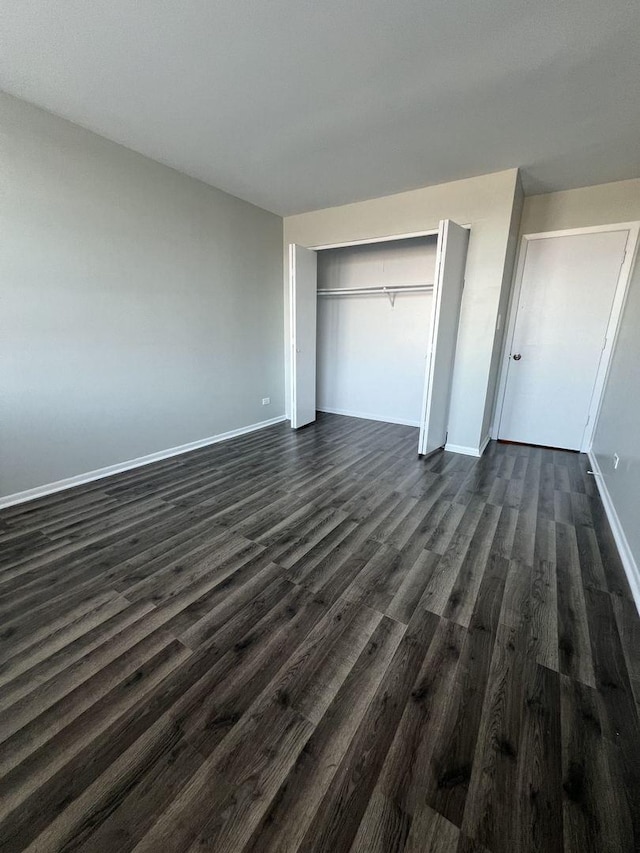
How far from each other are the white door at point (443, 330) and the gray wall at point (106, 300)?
7.48 feet

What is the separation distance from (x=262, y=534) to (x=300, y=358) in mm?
2758

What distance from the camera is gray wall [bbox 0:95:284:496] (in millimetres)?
2424

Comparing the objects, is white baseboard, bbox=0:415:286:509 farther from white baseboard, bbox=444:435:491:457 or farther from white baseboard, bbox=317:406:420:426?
white baseboard, bbox=444:435:491:457

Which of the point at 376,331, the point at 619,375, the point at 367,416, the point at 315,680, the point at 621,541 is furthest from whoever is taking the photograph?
the point at 367,416

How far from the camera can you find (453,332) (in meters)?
3.62

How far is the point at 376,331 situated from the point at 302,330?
1.18 meters

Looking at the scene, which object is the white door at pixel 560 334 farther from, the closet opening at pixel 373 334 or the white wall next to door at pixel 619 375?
the closet opening at pixel 373 334

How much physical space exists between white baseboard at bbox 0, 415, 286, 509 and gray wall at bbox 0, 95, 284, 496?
2.2 inches

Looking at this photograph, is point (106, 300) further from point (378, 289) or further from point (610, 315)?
point (610, 315)

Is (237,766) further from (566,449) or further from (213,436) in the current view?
(566,449)

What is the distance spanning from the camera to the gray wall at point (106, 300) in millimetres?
2424

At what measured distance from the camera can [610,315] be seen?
351cm

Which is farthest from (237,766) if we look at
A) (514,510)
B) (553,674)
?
(514,510)

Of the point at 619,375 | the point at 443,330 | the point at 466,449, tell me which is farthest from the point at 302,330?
the point at 619,375
